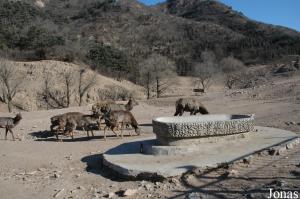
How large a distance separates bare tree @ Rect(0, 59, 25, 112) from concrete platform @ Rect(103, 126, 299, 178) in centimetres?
2347

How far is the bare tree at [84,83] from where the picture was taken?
1565 inches

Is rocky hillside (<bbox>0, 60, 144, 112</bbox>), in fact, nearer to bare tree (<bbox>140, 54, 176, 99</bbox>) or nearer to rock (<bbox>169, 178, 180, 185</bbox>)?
bare tree (<bbox>140, 54, 176, 99</bbox>)

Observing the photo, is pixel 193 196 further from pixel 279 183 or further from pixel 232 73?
pixel 232 73

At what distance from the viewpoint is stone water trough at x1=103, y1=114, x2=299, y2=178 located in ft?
37.0

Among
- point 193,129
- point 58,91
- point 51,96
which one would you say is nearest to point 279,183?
point 193,129

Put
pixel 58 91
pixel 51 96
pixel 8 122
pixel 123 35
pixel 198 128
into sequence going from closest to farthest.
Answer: pixel 198 128 < pixel 8 122 < pixel 51 96 < pixel 58 91 < pixel 123 35

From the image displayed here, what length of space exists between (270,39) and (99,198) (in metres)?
95.5

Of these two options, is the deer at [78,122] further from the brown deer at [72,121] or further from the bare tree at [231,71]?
the bare tree at [231,71]

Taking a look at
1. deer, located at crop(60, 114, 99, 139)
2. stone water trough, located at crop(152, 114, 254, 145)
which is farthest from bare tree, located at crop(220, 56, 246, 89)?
stone water trough, located at crop(152, 114, 254, 145)

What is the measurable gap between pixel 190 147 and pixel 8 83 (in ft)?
90.6

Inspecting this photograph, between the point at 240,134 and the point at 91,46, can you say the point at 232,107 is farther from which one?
the point at 91,46

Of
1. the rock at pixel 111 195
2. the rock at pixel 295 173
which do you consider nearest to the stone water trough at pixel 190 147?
the rock at pixel 111 195

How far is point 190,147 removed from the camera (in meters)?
12.5

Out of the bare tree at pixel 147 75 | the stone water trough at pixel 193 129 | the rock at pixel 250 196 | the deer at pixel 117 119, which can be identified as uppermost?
the bare tree at pixel 147 75
